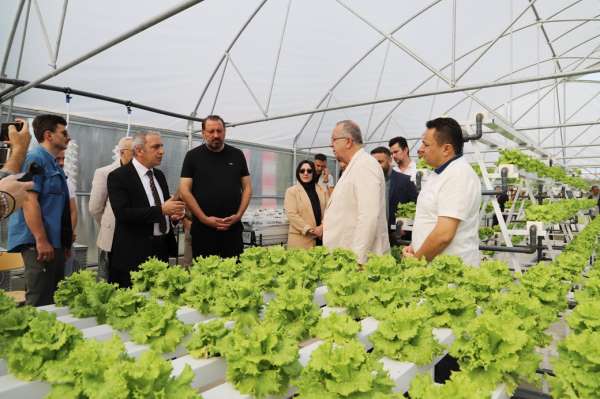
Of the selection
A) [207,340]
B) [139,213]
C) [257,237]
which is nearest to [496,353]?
[207,340]

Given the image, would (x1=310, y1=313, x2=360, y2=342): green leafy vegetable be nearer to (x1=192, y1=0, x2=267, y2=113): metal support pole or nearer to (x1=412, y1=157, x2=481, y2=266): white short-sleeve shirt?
(x1=412, y1=157, x2=481, y2=266): white short-sleeve shirt

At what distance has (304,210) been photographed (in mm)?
4414

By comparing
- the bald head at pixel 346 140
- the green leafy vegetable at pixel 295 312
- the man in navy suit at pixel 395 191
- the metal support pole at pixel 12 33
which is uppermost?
the metal support pole at pixel 12 33

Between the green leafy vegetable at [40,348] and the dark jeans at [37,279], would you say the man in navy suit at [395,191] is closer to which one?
the dark jeans at [37,279]

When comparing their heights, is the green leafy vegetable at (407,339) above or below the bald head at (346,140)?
below

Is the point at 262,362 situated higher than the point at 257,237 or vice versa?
the point at 262,362

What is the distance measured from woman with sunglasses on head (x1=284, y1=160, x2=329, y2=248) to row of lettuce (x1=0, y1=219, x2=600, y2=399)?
2.02m

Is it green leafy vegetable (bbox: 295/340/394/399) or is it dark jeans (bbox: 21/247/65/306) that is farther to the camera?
dark jeans (bbox: 21/247/65/306)

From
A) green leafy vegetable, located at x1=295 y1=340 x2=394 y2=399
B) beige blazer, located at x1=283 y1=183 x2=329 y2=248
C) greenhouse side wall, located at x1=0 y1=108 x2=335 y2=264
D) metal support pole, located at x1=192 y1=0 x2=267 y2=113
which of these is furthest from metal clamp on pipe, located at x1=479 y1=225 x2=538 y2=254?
greenhouse side wall, located at x1=0 y1=108 x2=335 y2=264

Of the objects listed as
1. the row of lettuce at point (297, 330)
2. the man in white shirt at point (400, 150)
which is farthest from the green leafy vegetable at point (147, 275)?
the man in white shirt at point (400, 150)

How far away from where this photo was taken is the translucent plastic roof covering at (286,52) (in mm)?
5383

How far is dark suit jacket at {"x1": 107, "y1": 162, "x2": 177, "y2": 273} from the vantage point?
296 cm

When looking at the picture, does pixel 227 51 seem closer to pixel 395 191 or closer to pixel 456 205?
pixel 395 191

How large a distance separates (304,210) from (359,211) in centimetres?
171
